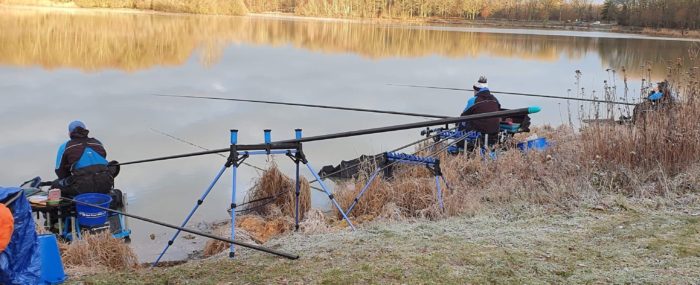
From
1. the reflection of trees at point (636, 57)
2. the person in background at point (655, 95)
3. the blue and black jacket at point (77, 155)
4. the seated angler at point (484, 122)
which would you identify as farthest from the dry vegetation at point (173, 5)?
the person in background at point (655, 95)

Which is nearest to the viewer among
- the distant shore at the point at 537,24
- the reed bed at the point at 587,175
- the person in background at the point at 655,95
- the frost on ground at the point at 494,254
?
the frost on ground at the point at 494,254

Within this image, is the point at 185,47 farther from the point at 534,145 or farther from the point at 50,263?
the point at 50,263

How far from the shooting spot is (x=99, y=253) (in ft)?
15.2

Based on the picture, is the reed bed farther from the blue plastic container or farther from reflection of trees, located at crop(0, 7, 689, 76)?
reflection of trees, located at crop(0, 7, 689, 76)

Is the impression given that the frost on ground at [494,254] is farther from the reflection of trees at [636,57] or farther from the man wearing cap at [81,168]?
the reflection of trees at [636,57]

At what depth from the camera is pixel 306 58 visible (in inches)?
998

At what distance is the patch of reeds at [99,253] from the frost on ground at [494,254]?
A: 1.20 metres

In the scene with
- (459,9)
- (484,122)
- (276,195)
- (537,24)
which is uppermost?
(459,9)

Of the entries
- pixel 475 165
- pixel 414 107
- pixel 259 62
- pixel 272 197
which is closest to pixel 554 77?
pixel 414 107

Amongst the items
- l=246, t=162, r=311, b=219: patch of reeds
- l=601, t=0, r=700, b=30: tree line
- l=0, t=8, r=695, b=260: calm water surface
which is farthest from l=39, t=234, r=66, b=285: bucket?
l=601, t=0, r=700, b=30: tree line

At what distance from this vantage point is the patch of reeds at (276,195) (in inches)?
255

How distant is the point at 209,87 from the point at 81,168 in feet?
36.4


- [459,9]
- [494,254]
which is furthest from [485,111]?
[459,9]

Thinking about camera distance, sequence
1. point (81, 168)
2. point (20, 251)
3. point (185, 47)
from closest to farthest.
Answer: point (20, 251), point (81, 168), point (185, 47)
